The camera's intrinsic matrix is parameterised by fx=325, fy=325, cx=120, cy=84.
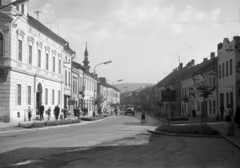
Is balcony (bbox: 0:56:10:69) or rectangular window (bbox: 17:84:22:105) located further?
rectangular window (bbox: 17:84:22:105)

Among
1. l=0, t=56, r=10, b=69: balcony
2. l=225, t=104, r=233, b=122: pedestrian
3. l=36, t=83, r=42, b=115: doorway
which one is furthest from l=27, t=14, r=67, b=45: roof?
l=225, t=104, r=233, b=122: pedestrian

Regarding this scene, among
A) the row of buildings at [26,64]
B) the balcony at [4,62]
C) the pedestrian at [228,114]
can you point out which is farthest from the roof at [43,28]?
the pedestrian at [228,114]

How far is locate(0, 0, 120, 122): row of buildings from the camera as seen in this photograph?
29.7 meters

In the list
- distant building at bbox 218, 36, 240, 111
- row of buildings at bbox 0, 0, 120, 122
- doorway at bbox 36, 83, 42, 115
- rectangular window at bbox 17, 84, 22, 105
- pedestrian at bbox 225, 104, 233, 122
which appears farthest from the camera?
doorway at bbox 36, 83, 42, 115

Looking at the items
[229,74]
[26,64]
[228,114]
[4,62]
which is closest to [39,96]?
[26,64]

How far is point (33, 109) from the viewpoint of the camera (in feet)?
119

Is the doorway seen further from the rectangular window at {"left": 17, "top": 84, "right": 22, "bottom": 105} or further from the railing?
the railing

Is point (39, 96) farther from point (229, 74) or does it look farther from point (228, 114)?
point (228, 114)

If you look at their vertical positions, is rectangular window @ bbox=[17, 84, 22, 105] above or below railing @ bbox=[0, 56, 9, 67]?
below

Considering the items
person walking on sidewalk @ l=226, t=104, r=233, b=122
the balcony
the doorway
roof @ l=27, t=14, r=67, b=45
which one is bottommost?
person walking on sidewalk @ l=226, t=104, r=233, b=122

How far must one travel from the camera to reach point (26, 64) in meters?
34.0

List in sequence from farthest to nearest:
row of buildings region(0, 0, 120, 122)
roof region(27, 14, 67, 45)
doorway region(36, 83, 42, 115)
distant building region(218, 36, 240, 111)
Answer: doorway region(36, 83, 42, 115)
roof region(27, 14, 67, 45)
distant building region(218, 36, 240, 111)
row of buildings region(0, 0, 120, 122)

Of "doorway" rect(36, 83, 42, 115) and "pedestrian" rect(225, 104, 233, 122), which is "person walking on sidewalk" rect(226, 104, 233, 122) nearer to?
"pedestrian" rect(225, 104, 233, 122)

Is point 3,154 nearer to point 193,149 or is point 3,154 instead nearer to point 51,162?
point 51,162
